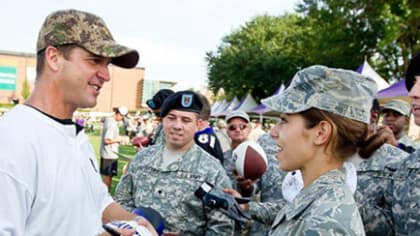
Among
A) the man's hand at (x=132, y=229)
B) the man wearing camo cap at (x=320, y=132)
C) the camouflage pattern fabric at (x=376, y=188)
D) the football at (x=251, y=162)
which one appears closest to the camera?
the man wearing camo cap at (x=320, y=132)

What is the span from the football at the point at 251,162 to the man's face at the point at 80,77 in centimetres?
232

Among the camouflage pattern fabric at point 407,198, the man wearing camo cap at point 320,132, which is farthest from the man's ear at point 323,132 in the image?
the camouflage pattern fabric at point 407,198

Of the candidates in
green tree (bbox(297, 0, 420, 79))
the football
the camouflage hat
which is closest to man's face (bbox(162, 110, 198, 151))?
the football

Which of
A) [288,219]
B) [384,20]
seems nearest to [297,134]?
[288,219]

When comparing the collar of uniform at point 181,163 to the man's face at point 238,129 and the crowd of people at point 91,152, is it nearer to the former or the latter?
the crowd of people at point 91,152

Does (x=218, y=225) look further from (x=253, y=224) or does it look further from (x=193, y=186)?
(x=253, y=224)

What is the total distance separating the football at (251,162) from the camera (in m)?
4.29

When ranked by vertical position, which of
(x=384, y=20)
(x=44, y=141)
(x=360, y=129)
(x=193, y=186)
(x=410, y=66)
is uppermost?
(x=384, y=20)

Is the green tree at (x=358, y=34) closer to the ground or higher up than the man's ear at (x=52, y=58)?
higher up

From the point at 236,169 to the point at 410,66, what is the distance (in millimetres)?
2092

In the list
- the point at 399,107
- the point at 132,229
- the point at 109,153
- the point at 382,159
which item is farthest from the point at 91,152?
the point at 109,153

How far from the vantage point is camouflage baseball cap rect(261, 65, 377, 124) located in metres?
1.98

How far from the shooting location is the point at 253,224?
428 centimetres

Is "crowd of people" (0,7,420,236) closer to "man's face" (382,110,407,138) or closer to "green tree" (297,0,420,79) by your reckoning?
"man's face" (382,110,407,138)
